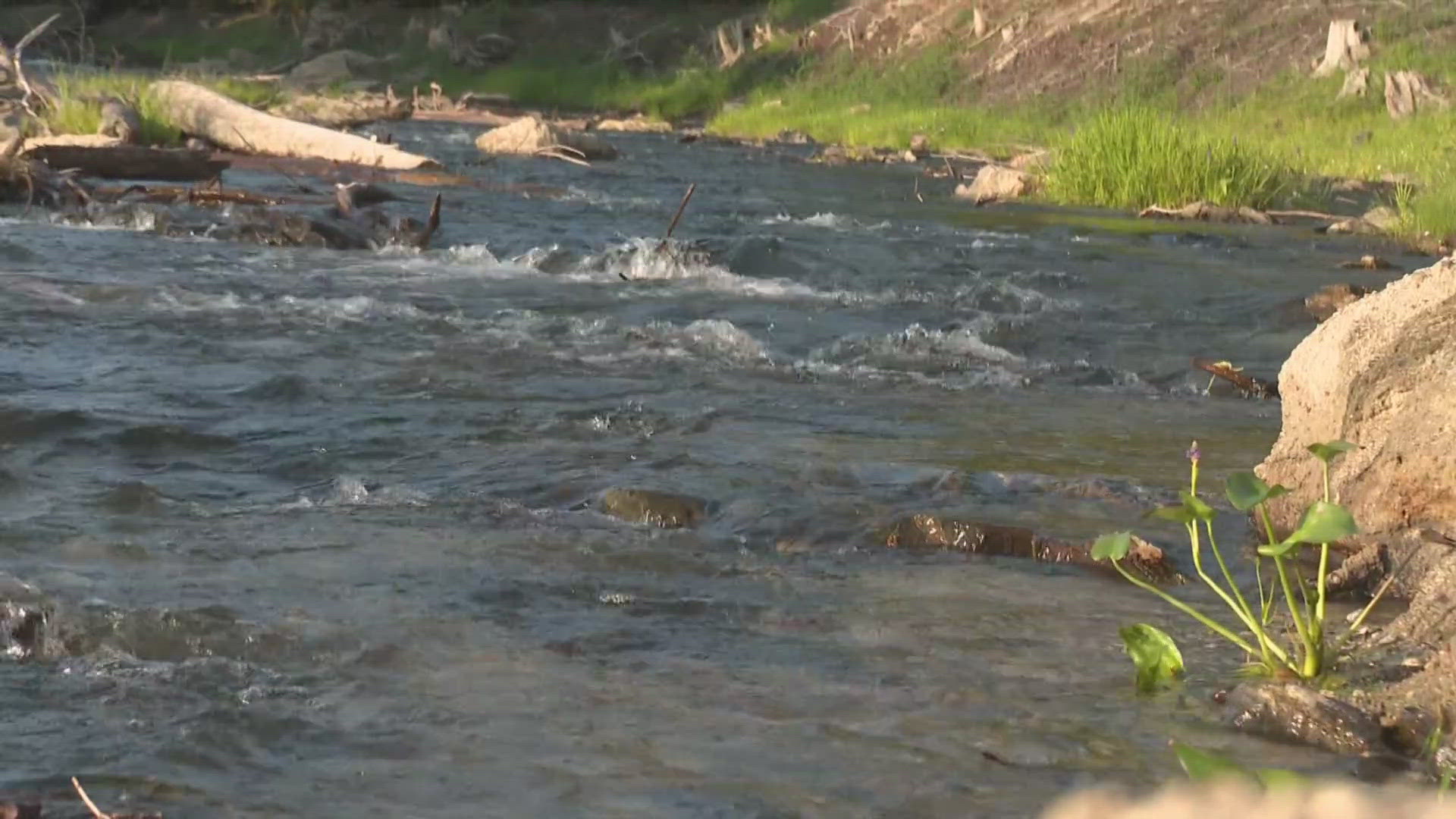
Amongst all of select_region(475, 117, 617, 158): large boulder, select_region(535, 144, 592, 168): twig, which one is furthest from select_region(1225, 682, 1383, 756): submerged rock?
select_region(475, 117, 617, 158): large boulder

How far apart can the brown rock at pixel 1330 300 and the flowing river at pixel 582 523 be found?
0.62 ft

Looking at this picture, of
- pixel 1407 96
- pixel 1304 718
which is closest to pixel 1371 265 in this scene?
pixel 1407 96

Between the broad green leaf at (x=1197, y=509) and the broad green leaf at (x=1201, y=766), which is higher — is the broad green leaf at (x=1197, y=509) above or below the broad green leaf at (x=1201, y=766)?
below

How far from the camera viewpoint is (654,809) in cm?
373

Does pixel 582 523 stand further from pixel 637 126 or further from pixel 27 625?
pixel 637 126

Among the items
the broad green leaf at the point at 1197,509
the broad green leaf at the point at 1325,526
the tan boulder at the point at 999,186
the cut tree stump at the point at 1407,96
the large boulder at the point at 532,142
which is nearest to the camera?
the broad green leaf at the point at 1325,526

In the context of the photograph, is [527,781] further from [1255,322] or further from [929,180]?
[929,180]

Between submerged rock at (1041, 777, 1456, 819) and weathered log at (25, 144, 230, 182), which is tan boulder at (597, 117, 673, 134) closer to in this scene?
weathered log at (25, 144, 230, 182)

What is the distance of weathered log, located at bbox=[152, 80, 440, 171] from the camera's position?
18891mm

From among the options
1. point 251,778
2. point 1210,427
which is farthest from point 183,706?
point 1210,427

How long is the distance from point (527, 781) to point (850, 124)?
1119 inches

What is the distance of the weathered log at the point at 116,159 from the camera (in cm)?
1609

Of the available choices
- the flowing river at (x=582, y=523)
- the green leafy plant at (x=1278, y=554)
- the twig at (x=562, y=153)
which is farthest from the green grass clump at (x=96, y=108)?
the green leafy plant at (x=1278, y=554)

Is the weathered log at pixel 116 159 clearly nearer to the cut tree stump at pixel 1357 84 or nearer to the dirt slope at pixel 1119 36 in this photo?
the cut tree stump at pixel 1357 84
